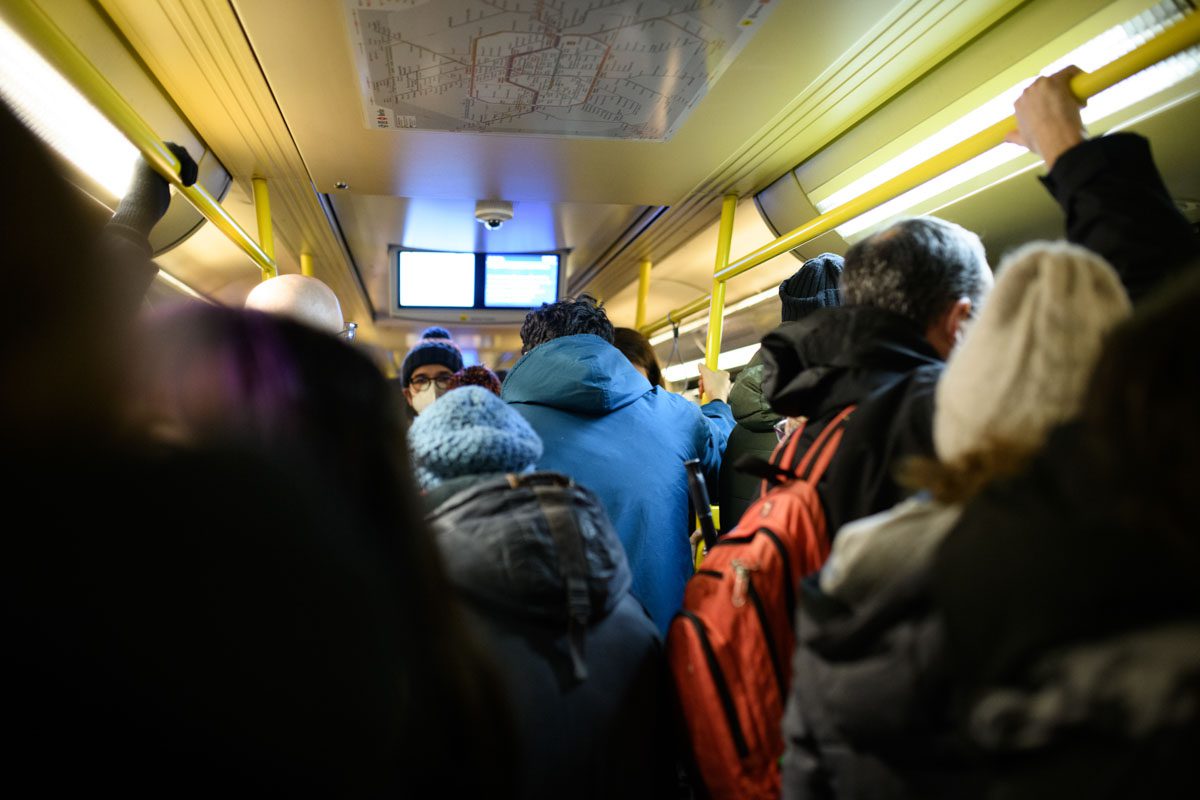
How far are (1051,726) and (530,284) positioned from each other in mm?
4226

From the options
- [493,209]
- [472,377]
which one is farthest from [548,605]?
[493,209]

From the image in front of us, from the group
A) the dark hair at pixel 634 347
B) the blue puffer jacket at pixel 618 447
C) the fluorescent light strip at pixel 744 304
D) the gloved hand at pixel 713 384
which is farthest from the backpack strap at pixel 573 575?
the fluorescent light strip at pixel 744 304

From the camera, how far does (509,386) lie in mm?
1792

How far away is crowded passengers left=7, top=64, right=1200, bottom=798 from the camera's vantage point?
1.32ft

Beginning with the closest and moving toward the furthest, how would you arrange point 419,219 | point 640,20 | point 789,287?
point 640,20, point 789,287, point 419,219

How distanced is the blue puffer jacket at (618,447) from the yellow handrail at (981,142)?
0.74 metres

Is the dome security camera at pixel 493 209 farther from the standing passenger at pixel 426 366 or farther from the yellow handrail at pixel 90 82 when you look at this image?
the yellow handrail at pixel 90 82

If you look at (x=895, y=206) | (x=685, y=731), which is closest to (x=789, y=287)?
(x=895, y=206)

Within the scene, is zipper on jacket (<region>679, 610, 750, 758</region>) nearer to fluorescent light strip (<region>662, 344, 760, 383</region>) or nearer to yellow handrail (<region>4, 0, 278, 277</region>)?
yellow handrail (<region>4, 0, 278, 277</region>)

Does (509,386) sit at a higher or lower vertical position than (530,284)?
lower

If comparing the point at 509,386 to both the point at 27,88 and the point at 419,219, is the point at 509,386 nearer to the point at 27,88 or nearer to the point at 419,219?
the point at 27,88

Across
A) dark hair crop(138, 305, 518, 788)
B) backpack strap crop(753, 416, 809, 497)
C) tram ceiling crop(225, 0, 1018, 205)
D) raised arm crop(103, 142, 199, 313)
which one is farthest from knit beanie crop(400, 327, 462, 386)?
dark hair crop(138, 305, 518, 788)

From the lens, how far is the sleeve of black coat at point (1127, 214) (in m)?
0.84

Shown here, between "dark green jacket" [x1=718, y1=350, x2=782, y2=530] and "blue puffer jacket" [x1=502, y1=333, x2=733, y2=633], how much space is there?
0.27 meters
